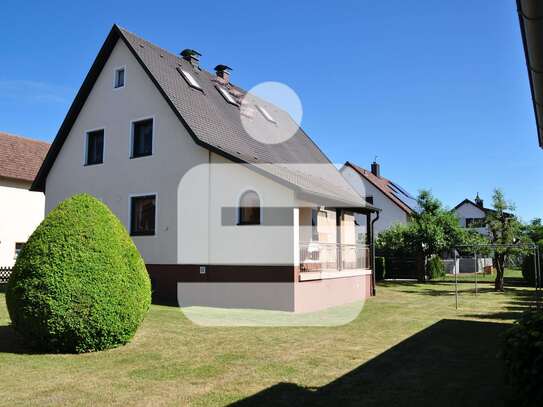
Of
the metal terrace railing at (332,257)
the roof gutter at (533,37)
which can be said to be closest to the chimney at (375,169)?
the metal terrace railing at (332,257)

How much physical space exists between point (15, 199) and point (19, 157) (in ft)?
8.82

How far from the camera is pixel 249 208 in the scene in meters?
14.3

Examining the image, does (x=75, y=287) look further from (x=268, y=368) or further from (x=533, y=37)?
(x=533, y=37)

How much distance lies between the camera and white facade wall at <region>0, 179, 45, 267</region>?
998 inches

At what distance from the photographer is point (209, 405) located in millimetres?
5180

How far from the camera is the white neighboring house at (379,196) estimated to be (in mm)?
39406

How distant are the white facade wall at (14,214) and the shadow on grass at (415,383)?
2350 cm

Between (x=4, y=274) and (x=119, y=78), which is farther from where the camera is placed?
(x=4, y=274)

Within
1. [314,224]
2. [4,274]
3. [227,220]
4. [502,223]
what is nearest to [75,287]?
[227,220]

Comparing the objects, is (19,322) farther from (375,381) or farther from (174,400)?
(375,381)

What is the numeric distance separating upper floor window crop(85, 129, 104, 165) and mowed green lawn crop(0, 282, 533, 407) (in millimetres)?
8677

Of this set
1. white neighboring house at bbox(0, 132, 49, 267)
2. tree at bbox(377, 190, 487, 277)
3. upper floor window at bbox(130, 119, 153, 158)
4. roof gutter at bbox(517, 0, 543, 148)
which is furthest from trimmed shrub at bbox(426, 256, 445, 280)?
roof gutter at bbox(517, 0, 543, 148)

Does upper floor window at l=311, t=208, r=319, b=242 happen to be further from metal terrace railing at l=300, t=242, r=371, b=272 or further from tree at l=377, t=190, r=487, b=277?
tree at l=377, t=190, r=487, b=277

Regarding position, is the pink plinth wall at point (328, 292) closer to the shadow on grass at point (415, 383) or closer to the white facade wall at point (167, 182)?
the white facade wall at point (167, 182)
